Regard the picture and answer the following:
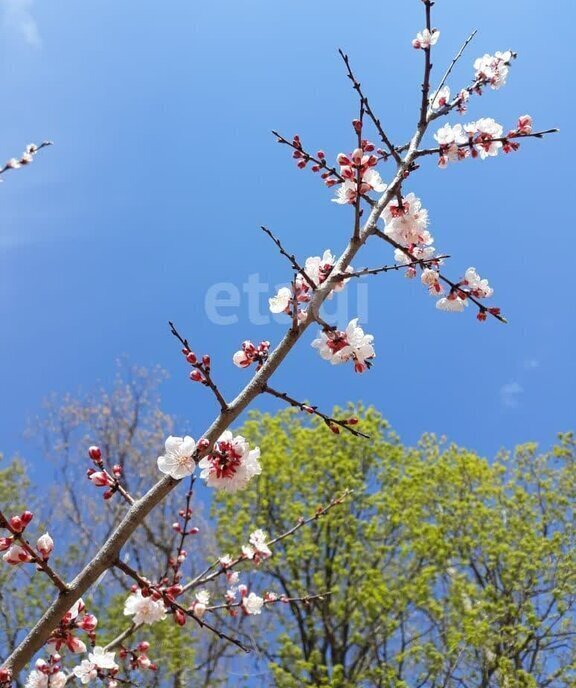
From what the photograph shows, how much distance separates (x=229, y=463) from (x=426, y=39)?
2720 millimetres

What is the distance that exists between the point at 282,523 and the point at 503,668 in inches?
173

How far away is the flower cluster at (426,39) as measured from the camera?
345cm

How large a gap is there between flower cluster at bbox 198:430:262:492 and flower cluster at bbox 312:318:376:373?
668 millimetres

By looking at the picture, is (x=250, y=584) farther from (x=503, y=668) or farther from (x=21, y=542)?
(x=21, y=542)

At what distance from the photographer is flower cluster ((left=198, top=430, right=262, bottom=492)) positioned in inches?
97.8

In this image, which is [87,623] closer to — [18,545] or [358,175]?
[18,545]

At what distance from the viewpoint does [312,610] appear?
393 inches

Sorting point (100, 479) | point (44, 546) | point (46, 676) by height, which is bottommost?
point (46, 676)

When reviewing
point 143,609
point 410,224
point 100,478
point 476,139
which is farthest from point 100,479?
point 476,139

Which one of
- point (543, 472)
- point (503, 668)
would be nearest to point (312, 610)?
point (503, 668)

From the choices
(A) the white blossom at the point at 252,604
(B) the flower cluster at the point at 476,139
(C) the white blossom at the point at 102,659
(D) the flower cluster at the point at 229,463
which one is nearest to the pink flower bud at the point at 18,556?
(D) the flower cluster at the point at 229,463

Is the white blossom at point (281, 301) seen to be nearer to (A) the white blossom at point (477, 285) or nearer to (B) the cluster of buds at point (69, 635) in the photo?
(A) the white blossom at point (477, 285)

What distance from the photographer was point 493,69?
13.3ft

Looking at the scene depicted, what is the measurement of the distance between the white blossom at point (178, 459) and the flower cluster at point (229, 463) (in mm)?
159
